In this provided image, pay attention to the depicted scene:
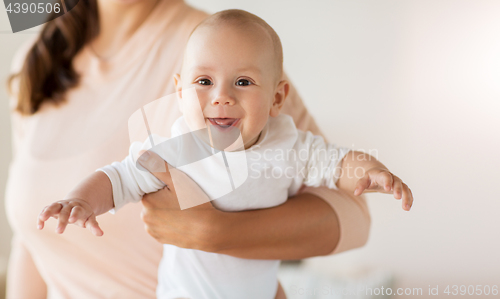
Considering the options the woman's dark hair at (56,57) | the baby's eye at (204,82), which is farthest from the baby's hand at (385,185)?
the woman's dark hair at (56,57)

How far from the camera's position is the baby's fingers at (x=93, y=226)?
0.37m

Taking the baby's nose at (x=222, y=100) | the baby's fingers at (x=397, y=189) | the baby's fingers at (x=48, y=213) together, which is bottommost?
the baby's fingers at (x=48, y=213)

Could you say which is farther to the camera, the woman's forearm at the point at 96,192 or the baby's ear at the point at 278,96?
the baby's ear at the point at 278,96

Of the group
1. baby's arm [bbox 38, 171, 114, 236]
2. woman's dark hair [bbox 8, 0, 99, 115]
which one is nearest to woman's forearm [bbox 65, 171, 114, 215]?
baby's arm [bbox 38, 171, 114, 236]

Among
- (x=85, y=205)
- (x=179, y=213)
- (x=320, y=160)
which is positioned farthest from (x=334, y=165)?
(x=85, y=205)

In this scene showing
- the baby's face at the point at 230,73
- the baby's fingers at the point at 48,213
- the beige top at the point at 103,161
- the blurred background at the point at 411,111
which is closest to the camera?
the baby's fingers at the point at 48,213

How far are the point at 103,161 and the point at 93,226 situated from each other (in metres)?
0.29

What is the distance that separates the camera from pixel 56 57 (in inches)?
29.5

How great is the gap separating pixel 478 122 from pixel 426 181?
166mm

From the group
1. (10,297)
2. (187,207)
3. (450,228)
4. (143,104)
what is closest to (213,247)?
(187,207)

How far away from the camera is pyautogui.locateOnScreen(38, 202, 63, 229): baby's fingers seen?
1.18ft

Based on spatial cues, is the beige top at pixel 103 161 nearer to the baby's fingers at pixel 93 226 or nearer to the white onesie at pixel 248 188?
the white onesie at pixel 248 188

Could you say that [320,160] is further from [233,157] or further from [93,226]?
[93,226]

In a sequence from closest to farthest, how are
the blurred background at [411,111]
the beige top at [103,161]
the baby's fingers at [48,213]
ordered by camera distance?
the baby's fingers at [48,213]
the beige top at [103,161]
the blurred background at [411,111]
